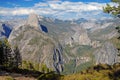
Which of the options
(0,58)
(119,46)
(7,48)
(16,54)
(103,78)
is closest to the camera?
(103,78)

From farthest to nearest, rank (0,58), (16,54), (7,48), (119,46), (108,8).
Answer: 1. (16,54)
2. (7,48)
3. (0,58)
4. (119,46)
5. (108,8)

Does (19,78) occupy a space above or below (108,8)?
below

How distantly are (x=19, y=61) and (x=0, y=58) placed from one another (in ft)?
158

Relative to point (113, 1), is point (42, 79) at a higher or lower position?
lower

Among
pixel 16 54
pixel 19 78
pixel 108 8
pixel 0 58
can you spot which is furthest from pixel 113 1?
pixel 16 54

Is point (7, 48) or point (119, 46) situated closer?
point (119, 46)

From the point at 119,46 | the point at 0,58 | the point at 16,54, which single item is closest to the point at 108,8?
the point at 119,46

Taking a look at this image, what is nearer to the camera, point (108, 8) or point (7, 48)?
point (108, 8)

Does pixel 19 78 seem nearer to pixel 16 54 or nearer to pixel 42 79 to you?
pixel 42 79

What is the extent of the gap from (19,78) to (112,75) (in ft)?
37.7

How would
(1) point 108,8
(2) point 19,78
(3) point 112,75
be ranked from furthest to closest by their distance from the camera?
(1) point 108,8, (2) point 19,78, (3) point 112,75

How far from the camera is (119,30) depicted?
138 ft

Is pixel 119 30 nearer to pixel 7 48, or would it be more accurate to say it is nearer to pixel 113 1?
pixel 113 1

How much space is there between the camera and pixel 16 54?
17200 cm
